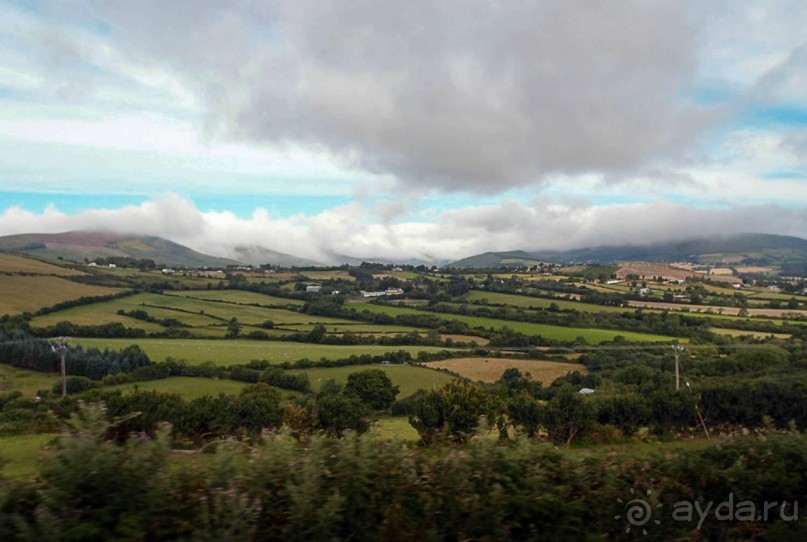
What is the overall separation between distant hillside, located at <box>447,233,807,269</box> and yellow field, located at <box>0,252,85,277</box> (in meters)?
86.0

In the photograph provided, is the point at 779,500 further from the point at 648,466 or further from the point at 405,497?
the point at 405,497

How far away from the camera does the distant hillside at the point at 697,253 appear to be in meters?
117

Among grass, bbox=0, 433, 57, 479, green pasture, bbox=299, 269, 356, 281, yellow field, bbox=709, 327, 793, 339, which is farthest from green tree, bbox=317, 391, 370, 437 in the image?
green pasture, bbox=299, 269, 356, 281

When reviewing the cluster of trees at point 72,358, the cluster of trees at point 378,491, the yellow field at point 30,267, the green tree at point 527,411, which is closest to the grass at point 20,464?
the cluster of trees at point 378,491

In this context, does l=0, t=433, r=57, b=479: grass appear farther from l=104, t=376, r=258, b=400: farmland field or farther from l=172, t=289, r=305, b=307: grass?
l=172, t=289, r=305, b=307: grass

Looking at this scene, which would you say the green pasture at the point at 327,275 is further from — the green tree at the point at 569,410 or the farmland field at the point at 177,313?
the green tree at the point at 569,410

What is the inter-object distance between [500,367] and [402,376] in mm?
7523

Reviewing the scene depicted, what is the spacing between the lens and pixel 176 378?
28.8 metres

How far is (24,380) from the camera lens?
26.0 meters

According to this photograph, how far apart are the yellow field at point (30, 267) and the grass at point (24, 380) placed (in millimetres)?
34999

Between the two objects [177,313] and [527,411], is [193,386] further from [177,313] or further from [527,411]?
[177,313]

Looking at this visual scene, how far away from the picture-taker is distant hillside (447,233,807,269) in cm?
11662

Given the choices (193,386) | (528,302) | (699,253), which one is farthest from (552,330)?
(699,253)

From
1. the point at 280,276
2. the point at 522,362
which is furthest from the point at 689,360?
the point at 280,276
